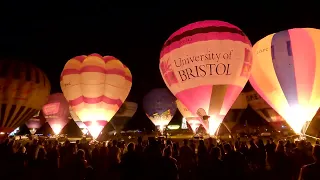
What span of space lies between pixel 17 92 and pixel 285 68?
11.3 m

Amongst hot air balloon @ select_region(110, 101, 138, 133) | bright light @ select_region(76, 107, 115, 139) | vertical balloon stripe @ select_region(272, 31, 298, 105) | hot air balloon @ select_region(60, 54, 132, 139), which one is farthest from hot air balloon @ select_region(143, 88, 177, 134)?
vertical balloon stripe @ select_region(272, 31, 298, 105)

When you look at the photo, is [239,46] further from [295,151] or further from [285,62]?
[295,151]

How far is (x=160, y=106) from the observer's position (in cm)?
2514

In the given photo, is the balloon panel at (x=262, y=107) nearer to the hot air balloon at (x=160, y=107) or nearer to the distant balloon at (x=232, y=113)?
the distant balloon at (x=232, y=113)

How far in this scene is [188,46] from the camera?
439 inches

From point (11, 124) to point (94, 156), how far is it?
10.1m

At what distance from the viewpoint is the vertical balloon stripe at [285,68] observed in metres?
11.8

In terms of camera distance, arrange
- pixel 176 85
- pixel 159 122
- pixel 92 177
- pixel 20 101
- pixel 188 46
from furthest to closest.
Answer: pixel 159 122, pixel 20 101, pixel 176 85, pixel 188 46, pixel 92 177

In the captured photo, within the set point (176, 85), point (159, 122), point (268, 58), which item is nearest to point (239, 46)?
point (268, 58)

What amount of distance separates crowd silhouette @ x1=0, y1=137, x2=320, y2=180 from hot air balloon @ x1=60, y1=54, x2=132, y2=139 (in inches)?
344

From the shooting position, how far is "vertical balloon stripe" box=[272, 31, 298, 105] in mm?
11844

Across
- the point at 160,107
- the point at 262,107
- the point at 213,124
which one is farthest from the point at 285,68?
the point at 160,107

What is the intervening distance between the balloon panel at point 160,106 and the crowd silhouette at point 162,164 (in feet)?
63.5

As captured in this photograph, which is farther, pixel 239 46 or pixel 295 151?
pixel 239 46
